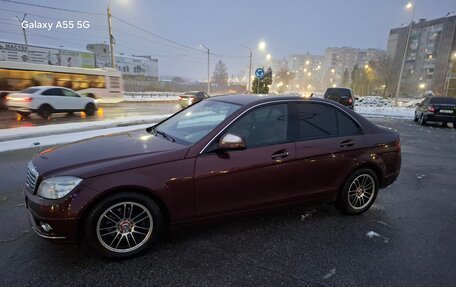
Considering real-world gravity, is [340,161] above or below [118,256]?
above

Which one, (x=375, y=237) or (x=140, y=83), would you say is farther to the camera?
(x=140, y=83)

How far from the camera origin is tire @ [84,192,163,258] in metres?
2.73

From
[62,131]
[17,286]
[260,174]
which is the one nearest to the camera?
[17,286]

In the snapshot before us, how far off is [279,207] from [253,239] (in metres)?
0.50

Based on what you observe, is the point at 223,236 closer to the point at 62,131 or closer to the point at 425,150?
the point at 425,150

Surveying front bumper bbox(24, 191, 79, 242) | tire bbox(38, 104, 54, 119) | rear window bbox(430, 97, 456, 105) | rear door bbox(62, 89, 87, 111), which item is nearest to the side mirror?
front bumper bbox(24, 191, 79, 242)

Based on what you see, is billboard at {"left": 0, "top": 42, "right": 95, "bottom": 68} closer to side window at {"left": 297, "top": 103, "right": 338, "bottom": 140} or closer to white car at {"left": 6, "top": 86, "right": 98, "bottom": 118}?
white car at {"left": 6, "top": 86, "right": 98, "bottom": 118}

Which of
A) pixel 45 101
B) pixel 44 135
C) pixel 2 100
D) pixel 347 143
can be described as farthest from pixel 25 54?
pixel 347 143

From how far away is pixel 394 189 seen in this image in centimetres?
523

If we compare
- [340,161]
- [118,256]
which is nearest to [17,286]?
[118,256]

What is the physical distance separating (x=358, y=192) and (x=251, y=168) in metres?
1.85

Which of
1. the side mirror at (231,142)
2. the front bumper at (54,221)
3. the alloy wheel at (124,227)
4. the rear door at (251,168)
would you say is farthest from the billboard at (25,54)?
the side mirror at (231,142)

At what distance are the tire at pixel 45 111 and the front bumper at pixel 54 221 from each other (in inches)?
564

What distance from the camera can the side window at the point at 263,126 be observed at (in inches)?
131
